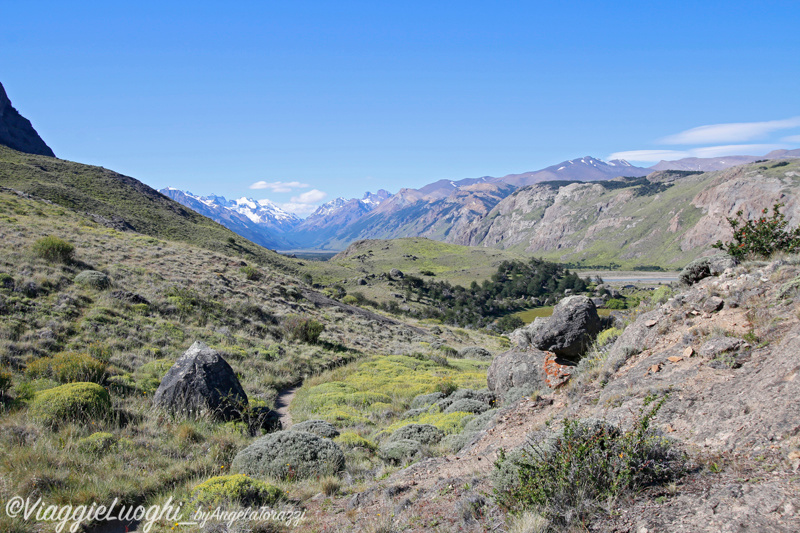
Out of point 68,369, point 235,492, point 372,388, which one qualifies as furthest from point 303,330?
point 235,492

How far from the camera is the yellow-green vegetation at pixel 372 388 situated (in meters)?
12.9

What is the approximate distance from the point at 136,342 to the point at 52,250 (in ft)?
32.8

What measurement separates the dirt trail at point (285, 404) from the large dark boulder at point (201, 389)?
5.76ft

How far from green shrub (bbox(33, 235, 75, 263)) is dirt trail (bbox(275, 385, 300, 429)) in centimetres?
1411

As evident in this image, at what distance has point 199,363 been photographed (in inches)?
411

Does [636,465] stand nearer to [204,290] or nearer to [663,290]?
[663,290]

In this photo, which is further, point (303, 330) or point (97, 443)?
point (303, 330)

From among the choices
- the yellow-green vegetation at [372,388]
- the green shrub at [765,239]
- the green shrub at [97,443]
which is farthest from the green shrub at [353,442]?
the green shrub at [765,239]

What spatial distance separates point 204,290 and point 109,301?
7217mm

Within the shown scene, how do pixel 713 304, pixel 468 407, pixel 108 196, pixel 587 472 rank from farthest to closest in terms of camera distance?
1. pixel 108 196
2. pixel 468 407
3. pixel 713 304
4. pixel 587 472

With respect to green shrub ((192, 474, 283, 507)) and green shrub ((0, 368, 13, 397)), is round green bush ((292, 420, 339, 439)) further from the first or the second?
green shrub ((0, 368, 13, 397))

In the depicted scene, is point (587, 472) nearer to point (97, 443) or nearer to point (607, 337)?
point (607, 337)

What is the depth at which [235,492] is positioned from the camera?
19.0 feet

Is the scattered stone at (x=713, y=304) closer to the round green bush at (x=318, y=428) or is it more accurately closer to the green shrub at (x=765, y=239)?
the green shrub at (x=765, y=239)
